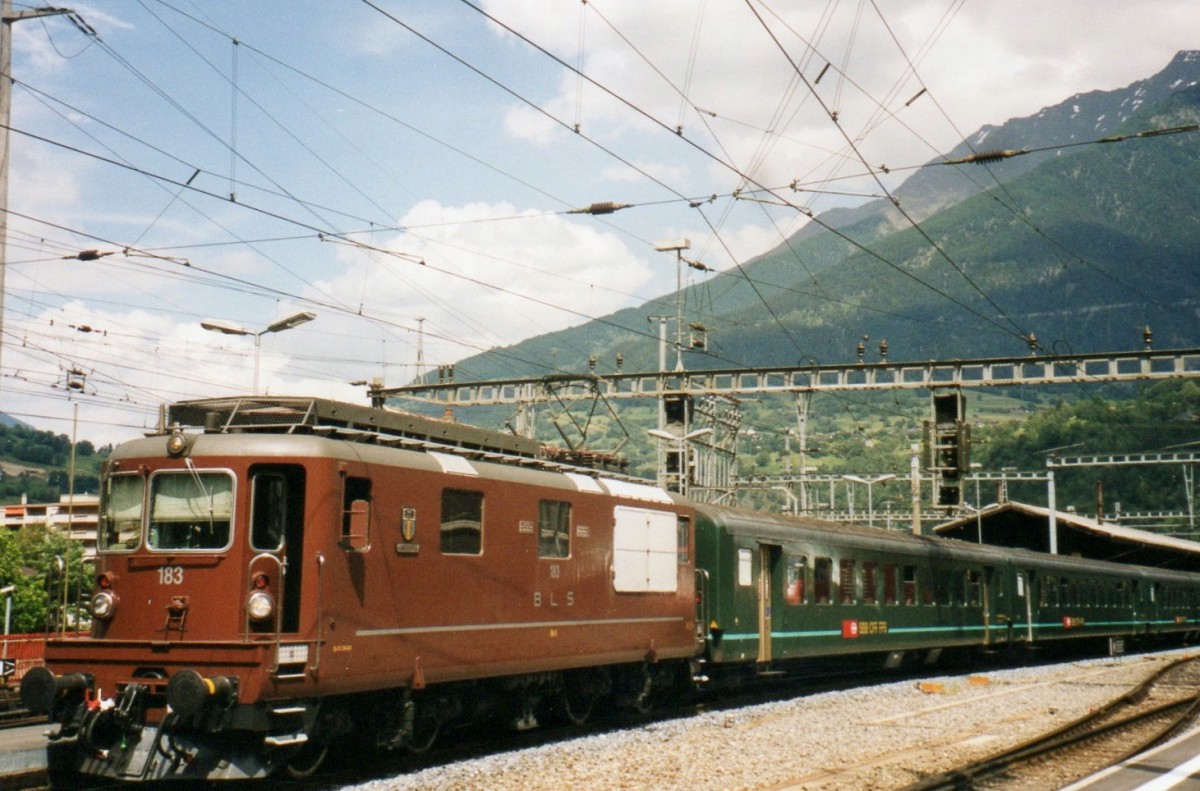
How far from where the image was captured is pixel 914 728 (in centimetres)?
1550

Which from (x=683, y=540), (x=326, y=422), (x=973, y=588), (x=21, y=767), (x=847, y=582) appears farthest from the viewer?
(x=973, y=588)

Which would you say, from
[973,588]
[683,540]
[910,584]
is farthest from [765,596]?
[973,588]

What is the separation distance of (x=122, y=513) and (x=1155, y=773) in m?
10.9

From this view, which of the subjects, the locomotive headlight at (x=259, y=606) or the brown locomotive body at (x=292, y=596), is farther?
the locomotive headlight at (x=259, y=606)

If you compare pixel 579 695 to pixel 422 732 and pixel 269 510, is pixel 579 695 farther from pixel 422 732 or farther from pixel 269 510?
pixel 269 510

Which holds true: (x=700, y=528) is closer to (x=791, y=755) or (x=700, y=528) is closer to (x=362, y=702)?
(x=791, y=755)

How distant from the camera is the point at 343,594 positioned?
11.5 meters

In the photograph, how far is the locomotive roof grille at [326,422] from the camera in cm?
1209

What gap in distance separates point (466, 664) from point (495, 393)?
102ft

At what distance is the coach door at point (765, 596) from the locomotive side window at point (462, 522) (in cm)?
854

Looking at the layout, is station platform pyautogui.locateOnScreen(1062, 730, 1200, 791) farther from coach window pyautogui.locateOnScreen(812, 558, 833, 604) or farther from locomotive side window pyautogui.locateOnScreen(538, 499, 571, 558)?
coach window pyautogui.locateOnScreen(812, 558, 833, 604)

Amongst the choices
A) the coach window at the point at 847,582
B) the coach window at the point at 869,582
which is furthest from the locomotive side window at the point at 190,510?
the coach window at the point at 869,582

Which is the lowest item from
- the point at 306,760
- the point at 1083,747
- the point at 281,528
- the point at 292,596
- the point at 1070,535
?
the point at 1083,747

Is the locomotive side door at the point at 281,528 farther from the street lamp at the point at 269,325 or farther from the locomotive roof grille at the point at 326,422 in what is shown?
the street lamp at the point at 269,325
